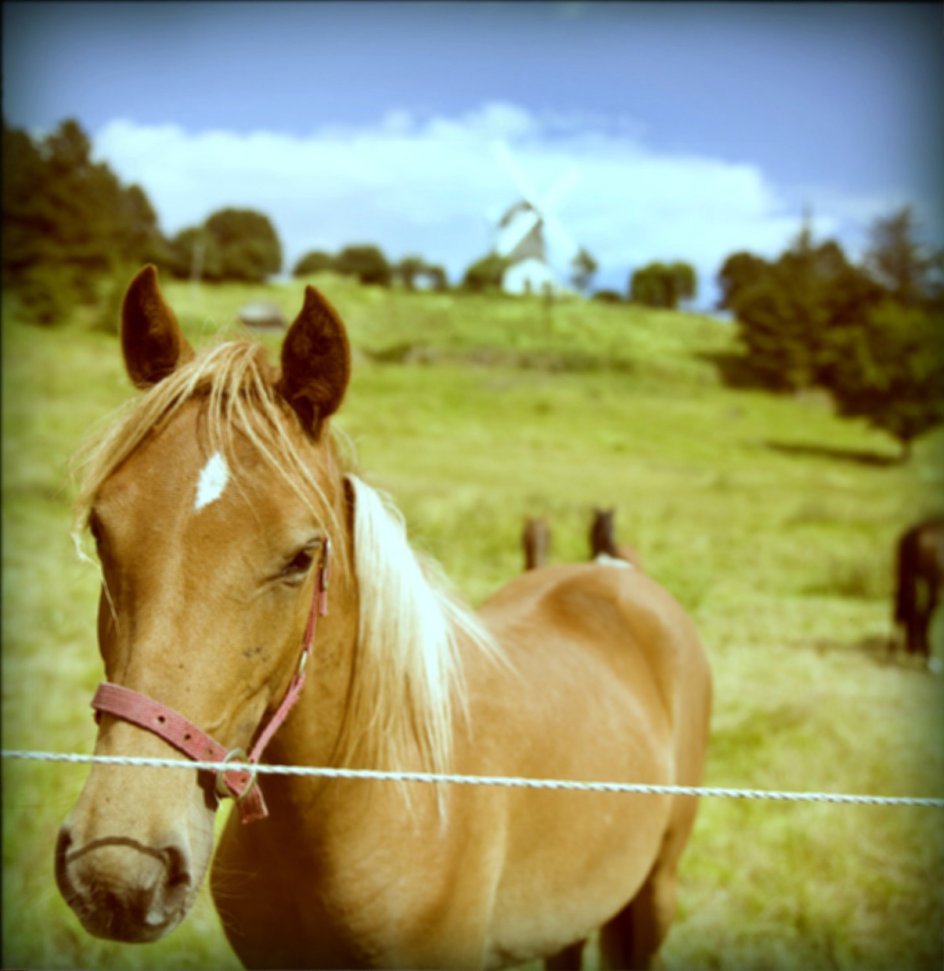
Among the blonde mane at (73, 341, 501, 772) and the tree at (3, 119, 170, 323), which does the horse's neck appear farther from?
the tree at (3, 119, 170, 323)

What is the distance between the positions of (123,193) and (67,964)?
19.2 meters

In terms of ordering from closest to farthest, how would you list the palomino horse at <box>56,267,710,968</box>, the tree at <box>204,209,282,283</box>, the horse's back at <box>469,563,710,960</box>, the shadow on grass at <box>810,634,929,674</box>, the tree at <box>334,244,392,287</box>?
the palomino horse at <box>56,267,710,968</box> < the horse's back at <box>469,563,710,960</box> < the shadow on grass at <box>810,634,929,674</box> < the tree at <box>204,209,282,283</box> < the tree at <box>334,244,392,287</box>

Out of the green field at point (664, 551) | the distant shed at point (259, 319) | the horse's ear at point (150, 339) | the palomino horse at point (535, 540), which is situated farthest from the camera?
the palomino horse at point (535, 540)

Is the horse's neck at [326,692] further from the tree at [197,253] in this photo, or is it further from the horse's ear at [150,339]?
the tree at [197,253]

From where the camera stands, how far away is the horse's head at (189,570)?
1.52 meters

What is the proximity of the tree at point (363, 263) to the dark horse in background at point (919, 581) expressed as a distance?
78.3 ft

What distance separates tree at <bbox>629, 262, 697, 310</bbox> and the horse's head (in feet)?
140

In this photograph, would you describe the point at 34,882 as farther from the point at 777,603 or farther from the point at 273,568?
the point at 777,603

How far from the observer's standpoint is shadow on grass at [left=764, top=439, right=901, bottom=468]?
33906mm

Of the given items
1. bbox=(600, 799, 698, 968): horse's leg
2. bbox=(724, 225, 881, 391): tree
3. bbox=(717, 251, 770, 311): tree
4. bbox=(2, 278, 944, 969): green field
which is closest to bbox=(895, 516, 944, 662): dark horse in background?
bbox=(2, 278, 944, 969): green field

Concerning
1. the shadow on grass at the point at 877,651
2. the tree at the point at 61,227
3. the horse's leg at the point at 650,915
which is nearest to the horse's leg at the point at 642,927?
the horse's leg at the point at 650,915

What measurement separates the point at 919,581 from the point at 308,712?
10.7 m

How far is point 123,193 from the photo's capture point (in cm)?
1973

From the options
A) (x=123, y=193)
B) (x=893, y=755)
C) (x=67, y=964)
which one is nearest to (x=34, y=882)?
(x=67, y=964)
